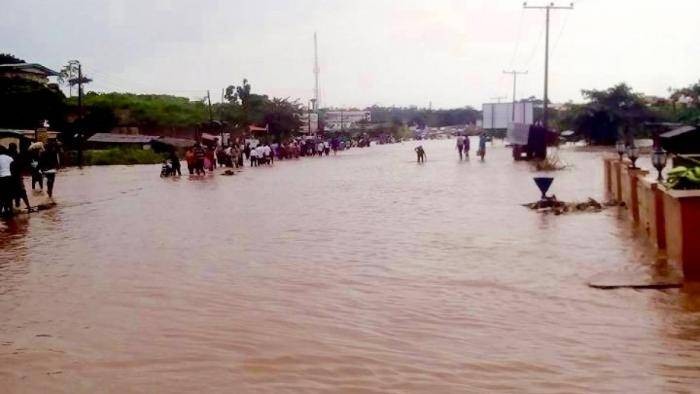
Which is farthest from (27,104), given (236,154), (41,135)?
(236,154)

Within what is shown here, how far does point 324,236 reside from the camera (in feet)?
44.8

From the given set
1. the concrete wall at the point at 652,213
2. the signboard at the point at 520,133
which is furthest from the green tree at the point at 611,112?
the concrete wall at the point at 652,213

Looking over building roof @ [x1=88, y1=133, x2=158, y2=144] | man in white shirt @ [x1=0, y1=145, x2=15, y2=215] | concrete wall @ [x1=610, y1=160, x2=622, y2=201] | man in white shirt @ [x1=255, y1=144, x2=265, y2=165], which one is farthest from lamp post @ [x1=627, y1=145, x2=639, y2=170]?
building roof @ [x1=88, y1=133, x2=158, y2=144]

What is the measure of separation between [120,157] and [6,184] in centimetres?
3762

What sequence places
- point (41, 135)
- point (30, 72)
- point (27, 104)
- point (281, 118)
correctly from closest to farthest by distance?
point (41, 135)
point (27, 104)
point (30, 72)
point (281, 118)

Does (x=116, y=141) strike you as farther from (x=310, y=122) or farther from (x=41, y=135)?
(x=310, y=122)

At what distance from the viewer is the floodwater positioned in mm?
5699

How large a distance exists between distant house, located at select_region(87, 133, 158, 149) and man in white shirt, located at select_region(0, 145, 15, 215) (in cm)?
4541

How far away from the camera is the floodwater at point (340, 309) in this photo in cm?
570

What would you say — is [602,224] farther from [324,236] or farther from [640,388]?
[640,388]

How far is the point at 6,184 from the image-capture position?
17.4 metres

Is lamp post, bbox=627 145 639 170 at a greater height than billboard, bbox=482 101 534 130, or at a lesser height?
lesser

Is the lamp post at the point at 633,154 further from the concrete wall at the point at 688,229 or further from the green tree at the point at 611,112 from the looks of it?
the green tree at the point at 611,112

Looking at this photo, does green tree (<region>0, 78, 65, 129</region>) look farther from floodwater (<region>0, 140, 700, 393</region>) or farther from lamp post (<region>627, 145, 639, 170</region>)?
lamp post (<region>627, 145, 639, 170</region>)
